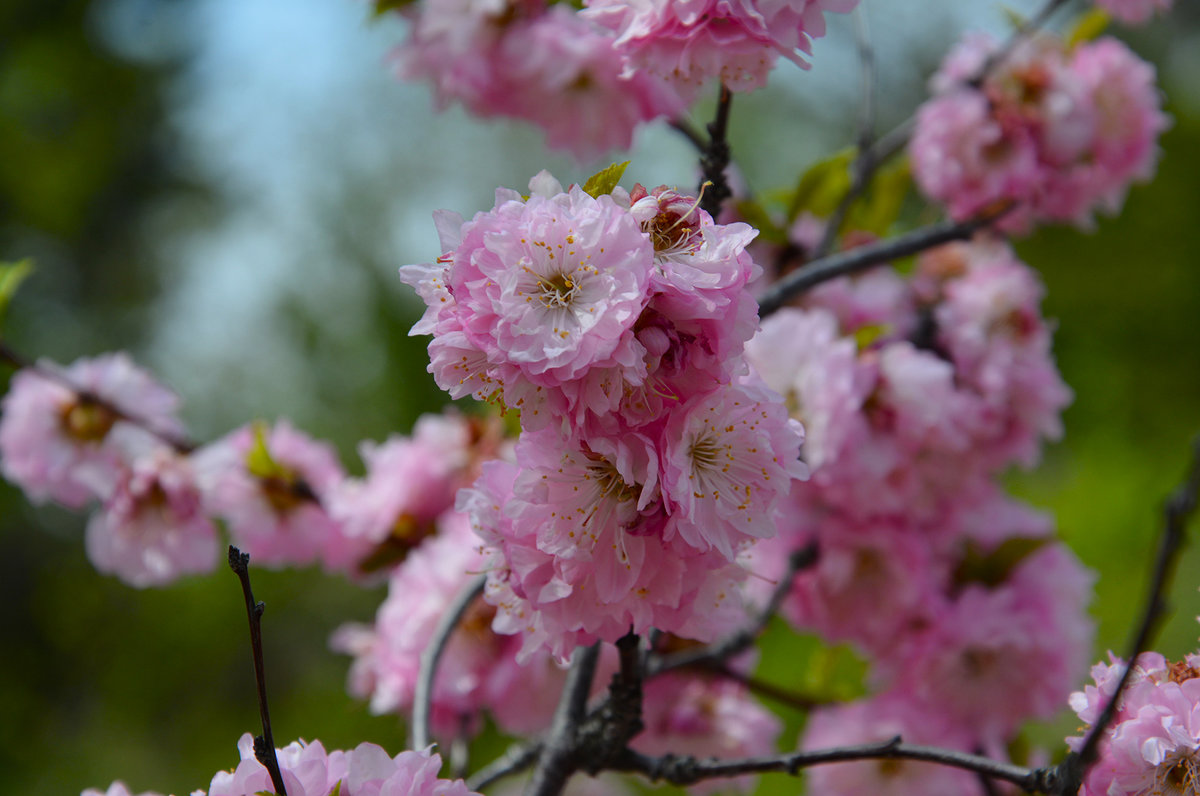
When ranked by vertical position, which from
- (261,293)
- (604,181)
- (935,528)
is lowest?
(604,181)

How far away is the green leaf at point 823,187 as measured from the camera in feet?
2.80

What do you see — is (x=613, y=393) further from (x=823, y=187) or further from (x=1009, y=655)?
(x=1009, y=655)

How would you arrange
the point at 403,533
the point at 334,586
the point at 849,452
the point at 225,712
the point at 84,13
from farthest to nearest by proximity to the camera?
the point at 84,13 < the point at 334,586 < the point at 225,712 < the point at 403,533 < the point at 849,452

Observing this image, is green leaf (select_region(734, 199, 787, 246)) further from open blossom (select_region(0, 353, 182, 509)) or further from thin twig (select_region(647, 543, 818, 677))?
open blossom (select_region(0, 353, 182, 509))

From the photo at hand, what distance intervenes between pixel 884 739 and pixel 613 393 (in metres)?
0.71

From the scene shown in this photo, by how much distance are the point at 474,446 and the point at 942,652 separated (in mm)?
537

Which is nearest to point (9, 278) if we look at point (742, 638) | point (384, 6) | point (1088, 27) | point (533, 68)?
point (384, 6)

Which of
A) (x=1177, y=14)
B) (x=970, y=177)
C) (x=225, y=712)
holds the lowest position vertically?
(x=970, y=177)

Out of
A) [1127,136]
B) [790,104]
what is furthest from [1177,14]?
A: [1127,136]

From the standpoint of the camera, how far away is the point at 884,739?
3.01 ft

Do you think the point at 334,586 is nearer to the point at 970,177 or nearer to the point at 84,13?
the point at 84,13

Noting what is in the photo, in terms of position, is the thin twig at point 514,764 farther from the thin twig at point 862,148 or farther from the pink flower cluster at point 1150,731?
the thin twig at point 862,148

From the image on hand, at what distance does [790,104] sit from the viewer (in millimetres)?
5219

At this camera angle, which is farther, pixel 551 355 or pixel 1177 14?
pixel 1177 14
